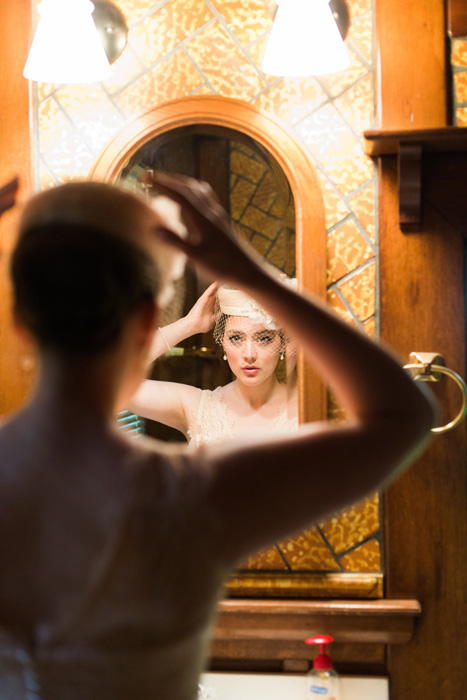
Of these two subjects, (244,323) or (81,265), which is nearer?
(81,265)

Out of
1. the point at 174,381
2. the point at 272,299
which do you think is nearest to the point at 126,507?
the point at 272,299

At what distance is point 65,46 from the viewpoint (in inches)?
61.9

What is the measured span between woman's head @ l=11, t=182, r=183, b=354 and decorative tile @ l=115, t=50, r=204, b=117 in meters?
1.23

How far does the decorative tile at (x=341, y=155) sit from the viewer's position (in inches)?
63.1

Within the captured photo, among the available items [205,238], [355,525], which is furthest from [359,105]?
[205,238]

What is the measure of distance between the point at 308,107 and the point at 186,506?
1.31 metres

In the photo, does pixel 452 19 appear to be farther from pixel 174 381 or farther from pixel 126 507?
pixel 126 507

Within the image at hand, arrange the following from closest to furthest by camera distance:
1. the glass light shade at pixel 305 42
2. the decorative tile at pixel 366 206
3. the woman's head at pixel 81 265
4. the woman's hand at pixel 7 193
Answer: the woman's head at pixel 81 265, the woman's hand at pixel 7 193, the glass light shade at pixel 305 42, the decorative tile at pixel 366 206

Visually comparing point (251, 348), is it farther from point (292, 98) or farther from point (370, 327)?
point (292, 98)

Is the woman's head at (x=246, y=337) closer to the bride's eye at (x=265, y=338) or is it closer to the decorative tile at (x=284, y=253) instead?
the bride's eye at (x=265, y=338)

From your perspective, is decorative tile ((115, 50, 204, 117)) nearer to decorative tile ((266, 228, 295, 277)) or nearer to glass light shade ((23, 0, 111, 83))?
glass light shade ((23, 0, 111, 83))

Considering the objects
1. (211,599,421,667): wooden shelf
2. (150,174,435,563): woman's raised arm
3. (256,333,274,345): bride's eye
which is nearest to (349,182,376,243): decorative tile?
(256,333,274,345): bride's eye

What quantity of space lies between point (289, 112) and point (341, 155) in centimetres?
15

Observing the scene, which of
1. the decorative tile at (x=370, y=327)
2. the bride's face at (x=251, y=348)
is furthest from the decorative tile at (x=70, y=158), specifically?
Result: the decorative tile at (x=370, y=327)
